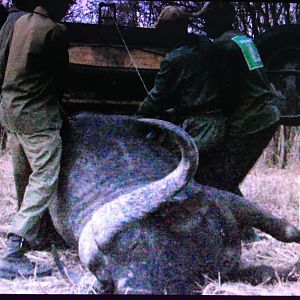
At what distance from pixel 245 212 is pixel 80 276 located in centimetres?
81

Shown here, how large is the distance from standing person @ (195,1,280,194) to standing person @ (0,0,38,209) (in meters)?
0.96

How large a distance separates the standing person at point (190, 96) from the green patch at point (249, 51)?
234 mm

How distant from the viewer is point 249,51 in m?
3.47

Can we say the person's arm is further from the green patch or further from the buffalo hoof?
the buffalo hoof

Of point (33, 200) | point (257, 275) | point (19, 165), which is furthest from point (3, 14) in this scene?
point (257, 275)

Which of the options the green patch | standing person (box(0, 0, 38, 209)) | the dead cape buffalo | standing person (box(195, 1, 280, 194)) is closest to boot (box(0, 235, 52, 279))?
the dead cape buffalo

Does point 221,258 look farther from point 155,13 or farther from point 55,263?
point 155,13

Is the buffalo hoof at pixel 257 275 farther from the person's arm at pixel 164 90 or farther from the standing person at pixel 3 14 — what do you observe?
the standing person at pixel 3 14

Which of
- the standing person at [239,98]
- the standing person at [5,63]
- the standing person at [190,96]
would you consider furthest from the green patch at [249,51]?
the standing person at [5,63]

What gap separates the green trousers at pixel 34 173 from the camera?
296 cm

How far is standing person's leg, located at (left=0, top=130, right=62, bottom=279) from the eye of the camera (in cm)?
293

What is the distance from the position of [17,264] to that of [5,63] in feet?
3.28

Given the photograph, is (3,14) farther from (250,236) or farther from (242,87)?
(250,236)

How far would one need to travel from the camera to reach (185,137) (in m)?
2.67
